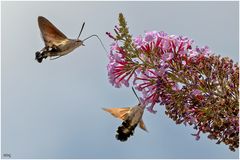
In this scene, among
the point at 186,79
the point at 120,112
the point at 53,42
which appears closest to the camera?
the point at 186,79

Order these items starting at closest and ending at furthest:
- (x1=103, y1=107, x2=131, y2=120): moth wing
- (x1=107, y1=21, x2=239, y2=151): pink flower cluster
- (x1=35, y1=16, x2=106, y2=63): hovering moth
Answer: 1. (x1=107, y1=21, x2=239, y2=151): pink flower cluster
2. (x1=35, y1=16, x2=106, y2=63): hovering moth
3. (x1=103, y1=107, x2=131, y2=120): moth wing

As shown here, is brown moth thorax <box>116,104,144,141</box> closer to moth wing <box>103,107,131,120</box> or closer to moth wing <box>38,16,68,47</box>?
moth wing <box>103,107,131,120</box>

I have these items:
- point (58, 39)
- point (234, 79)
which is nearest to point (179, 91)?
point (234, 79)

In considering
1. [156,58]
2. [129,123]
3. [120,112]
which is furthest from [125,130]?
[156,58]

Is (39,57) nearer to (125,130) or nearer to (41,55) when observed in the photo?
(41,55)

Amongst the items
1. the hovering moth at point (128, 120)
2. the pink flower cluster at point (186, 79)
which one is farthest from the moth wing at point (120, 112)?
the pink flower cluster at point (186, 79)

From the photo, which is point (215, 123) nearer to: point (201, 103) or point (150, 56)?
point (201, 103)

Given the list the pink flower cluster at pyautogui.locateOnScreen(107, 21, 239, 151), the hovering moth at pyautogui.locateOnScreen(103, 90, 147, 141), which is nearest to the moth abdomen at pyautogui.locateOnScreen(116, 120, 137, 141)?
the hovering moth at pyautogui.locateOnScreen(103, 90, 147, 141)

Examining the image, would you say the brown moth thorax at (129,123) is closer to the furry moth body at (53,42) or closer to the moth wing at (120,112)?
the moth wing at (120,112)
